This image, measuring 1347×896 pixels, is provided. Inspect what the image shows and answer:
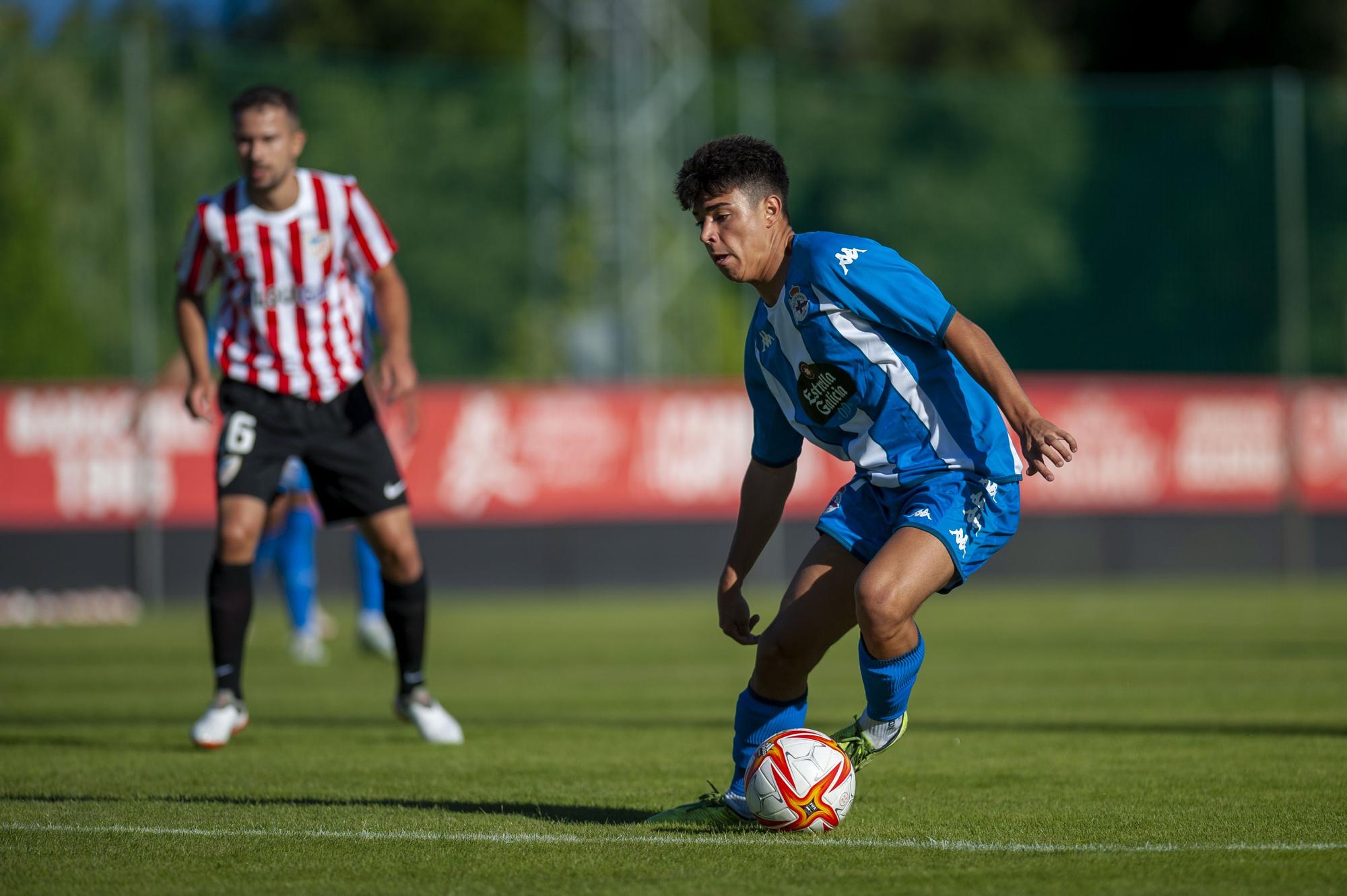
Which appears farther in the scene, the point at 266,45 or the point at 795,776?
the point at 266,45

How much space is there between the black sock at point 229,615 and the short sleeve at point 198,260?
110 centimetres

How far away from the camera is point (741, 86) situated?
24.7 m

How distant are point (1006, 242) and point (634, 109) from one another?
5.26m

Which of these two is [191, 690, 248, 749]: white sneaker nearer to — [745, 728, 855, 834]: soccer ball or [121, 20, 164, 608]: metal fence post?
[745, 728, 855, 834]: soccer ball

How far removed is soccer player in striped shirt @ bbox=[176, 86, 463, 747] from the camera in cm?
729

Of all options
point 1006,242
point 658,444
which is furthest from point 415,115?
point 1006,242

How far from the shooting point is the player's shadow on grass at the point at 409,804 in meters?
5.50

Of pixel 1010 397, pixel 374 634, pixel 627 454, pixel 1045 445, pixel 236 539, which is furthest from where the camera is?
pixel 627 454

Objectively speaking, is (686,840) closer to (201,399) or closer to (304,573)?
(201,399)

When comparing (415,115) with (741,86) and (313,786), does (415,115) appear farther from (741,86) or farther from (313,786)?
(313,786)

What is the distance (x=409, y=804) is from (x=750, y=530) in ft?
4.46

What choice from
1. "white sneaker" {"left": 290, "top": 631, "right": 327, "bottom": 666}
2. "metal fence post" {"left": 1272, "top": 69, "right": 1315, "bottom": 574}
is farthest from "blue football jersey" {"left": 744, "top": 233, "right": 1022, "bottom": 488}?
"metal fence post" {"left": 1272, "top": 69, "right": 1315, "bottom": 574}

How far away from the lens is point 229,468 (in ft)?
23.9

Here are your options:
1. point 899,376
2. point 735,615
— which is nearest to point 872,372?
point 899,376
